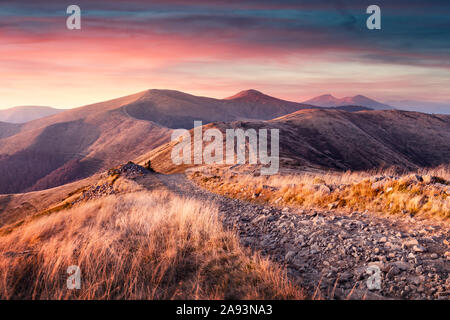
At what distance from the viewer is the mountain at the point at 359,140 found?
6081cm

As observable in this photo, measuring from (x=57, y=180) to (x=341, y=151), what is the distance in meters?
131

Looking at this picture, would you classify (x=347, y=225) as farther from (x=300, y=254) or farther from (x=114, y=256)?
(x=114, y=256)

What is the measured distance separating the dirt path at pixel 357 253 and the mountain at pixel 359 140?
4079 centimetres

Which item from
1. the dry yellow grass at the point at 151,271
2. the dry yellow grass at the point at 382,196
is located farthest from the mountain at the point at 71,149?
the dry yellow grass at the point at 151,271

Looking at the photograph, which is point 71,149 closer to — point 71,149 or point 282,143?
point 71,149

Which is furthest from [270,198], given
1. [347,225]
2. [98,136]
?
[98,136]

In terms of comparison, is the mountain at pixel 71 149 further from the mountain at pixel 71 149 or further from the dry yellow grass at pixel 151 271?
the dry yellow grass at pixel 151 271

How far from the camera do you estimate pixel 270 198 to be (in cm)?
1143

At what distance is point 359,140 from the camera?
258 feet

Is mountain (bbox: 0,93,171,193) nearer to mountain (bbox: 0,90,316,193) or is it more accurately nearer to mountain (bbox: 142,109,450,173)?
mountain (bbox: 0,90,316,193)

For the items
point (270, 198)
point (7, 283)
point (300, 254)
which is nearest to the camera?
point (7, 283)

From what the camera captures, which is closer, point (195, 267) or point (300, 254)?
point (195, 267)
